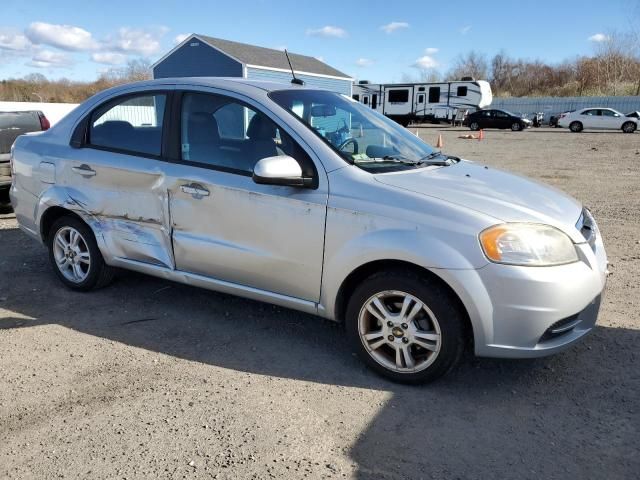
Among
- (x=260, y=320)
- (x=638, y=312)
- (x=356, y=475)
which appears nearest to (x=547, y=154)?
(x=638, y=312)

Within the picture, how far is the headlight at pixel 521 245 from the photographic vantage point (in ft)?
9.23

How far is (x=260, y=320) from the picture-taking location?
4.18 meters

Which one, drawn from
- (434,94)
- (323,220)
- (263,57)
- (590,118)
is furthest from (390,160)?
(434,94)

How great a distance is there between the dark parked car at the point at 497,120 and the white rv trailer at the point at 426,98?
10.2ft

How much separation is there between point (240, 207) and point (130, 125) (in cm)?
143

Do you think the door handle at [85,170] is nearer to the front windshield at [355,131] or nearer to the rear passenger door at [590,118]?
the front windshield at [355,131]

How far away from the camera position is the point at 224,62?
25656 millimetres

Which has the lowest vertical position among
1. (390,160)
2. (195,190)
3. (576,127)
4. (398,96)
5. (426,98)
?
(195,190)

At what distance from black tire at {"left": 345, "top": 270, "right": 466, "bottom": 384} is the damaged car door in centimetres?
159

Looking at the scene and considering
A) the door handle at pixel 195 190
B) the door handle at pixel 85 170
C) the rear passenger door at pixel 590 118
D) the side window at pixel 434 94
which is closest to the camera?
the door handle at pixel 195 190

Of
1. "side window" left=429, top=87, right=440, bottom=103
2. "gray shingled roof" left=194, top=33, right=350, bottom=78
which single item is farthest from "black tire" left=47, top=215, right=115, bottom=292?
"side window" left=429, top=87, right=440, bottom=103

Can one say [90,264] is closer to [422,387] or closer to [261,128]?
[261,128]

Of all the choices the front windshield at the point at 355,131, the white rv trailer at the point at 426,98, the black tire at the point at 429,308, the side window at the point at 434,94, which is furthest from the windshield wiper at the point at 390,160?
the side window at the point at 434,94

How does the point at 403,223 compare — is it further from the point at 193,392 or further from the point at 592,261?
the point at 193,392
